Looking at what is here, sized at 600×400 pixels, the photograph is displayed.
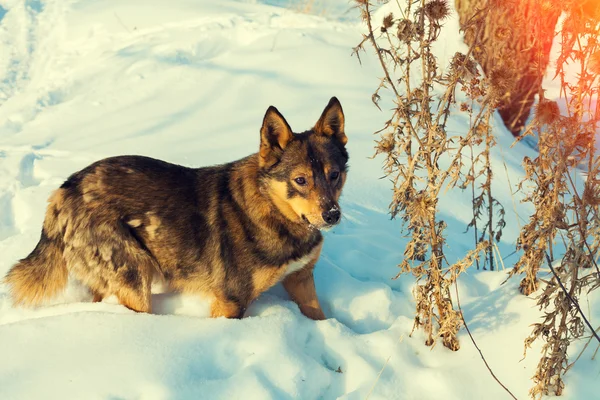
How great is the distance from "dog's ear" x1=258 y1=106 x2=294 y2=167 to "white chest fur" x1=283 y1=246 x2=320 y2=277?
→ 26.5 inches

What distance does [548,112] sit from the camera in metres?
2.68

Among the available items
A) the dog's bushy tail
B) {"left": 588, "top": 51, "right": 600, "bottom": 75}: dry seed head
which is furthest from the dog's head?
{"left": 588, "top": 51, "right": 600, "bottom": 75}: dry seed head

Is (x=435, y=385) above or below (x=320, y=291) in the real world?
above

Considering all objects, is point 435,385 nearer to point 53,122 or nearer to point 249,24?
point 53,122

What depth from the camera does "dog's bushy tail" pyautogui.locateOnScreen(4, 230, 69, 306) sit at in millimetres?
3617

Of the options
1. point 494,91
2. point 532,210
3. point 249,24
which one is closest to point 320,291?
point 494,91

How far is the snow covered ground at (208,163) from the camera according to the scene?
9.60ft

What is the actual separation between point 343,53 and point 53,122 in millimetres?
4219

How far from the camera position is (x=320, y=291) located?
4113mm

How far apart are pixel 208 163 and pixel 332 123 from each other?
2190 millimetres

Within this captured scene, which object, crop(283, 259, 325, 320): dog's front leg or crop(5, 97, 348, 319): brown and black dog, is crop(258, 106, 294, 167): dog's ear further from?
crop(283, 259, 325, 320): dog's front leg

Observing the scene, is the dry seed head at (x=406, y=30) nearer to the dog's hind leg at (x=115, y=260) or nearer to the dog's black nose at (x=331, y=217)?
the dog's black nose at (x=331, y=217)

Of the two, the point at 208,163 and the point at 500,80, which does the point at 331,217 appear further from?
the point at 208,163

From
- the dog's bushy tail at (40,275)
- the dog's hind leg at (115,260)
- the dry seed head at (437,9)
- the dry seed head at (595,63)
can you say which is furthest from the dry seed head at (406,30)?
the dog's bushy tail at (40,275)
